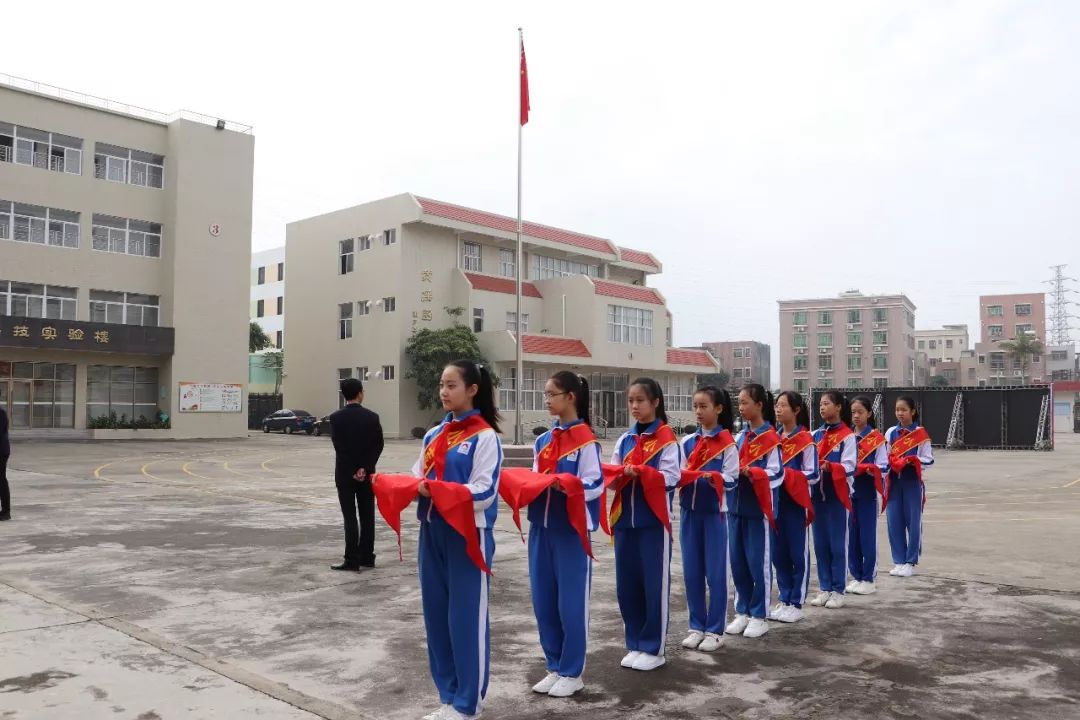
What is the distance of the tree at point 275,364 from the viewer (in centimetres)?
5638

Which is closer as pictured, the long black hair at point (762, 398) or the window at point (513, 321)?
the long black hair at point (762, 398)

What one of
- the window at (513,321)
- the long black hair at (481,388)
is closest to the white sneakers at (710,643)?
the long black hair at (481,388)

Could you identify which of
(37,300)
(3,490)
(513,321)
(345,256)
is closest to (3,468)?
(3,490)

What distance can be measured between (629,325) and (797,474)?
38061 millimetres

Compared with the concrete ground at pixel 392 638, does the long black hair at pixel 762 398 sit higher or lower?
higher

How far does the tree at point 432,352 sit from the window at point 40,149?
47.3 feet

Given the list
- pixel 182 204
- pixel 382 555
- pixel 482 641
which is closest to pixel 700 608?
pixel 482 641

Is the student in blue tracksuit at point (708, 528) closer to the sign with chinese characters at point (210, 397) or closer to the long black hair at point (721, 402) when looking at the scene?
the long black hair at point (721, 402)

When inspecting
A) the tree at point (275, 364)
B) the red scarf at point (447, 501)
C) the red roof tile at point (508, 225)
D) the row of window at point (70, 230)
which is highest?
the red roof tile at point (508, 225)

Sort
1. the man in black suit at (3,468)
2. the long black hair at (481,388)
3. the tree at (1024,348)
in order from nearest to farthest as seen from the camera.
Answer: the long black hair at (481,388), the man in black suit at (3,468), the tree at (1024,348)

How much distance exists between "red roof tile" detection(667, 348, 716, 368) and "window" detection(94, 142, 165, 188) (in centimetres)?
2523

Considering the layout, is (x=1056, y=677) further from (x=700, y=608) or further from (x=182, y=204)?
(x=182, y=204)

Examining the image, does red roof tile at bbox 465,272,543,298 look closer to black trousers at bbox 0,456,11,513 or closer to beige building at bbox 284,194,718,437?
beige building at bbox 284,194,718,437

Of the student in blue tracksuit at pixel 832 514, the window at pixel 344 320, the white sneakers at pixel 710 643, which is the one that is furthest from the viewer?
the window at pixel 344 320
